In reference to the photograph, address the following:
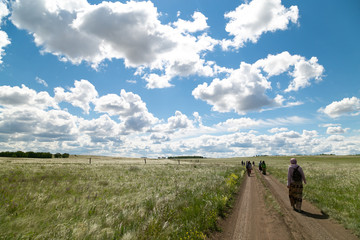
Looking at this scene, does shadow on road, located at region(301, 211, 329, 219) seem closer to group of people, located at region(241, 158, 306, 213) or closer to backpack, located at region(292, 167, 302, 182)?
group of people, located at region(241, 158, 306, 213)

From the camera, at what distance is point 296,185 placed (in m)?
9.37

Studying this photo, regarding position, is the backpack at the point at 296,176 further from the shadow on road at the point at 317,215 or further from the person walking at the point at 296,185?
the shadow on road at the point at 317,215

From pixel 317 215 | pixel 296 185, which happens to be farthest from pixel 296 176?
pixel 317 215

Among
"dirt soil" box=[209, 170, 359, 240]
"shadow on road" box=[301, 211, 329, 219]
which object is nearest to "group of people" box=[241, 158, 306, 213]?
"dirt soil" box=[209, 170, 359, 240]

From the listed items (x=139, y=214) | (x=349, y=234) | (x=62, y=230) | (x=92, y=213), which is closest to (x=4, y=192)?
(x=92, y=213)

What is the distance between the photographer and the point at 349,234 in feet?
20.4

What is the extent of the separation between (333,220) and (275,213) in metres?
2.05

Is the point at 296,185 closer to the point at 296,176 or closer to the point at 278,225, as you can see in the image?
the point at 296,176

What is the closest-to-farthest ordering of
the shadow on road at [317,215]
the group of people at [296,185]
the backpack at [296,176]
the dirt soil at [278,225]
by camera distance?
1. the dirt soil at [278,225]
2. the shadow on road at [317,215]
3. the group of people at [296,185]
4. the backpack at [296,176]

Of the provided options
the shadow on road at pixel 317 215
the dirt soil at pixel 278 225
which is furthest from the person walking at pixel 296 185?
the shadow on road at pixel 317 215

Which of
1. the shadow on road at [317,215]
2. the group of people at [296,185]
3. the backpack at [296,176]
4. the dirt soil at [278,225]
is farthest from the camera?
the backpack at [296,176]

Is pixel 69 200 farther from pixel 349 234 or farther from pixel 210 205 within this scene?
pixel 349 234

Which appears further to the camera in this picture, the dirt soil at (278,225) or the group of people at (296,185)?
the group of people at (296,185)

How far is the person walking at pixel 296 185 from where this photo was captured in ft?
29.7
